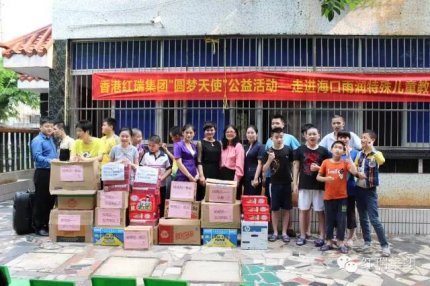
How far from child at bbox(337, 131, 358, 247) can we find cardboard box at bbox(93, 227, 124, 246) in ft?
9.53

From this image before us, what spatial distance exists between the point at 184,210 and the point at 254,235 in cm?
97

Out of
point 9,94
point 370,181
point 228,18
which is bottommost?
point 370,181

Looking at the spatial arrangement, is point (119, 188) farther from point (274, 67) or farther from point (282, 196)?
point (274, 67)

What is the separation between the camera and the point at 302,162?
568cm

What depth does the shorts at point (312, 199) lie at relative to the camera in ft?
18.6

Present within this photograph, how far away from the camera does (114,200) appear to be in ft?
18.6

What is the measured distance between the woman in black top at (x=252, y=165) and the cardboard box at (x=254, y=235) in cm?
58

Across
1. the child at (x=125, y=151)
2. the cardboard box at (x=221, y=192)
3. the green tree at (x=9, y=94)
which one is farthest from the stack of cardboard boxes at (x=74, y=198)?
the green tree at (x=9, y=94)

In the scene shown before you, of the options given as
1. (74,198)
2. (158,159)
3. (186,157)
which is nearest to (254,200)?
(186,157)

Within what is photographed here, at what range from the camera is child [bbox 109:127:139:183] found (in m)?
5.84

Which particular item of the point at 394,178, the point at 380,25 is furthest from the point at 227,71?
the point at 394,178

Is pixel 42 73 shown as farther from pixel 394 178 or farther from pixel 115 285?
pixel 115 285

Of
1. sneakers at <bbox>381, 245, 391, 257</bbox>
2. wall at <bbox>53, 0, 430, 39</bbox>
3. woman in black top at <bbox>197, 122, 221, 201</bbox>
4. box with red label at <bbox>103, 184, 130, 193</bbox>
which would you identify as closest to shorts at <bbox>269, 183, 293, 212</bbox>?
woman in black top at <bbox>197, 122, 221, 201</bbox>

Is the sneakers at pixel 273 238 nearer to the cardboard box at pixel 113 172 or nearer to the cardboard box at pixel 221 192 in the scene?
the cardboard box at pixel 221 192
